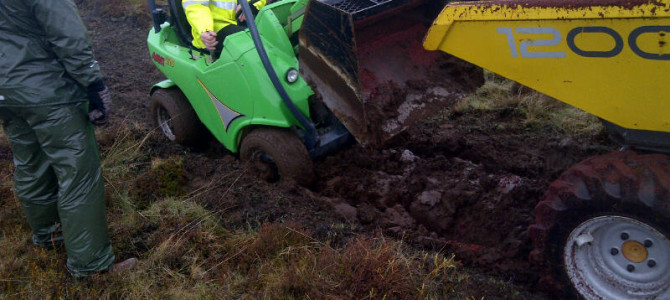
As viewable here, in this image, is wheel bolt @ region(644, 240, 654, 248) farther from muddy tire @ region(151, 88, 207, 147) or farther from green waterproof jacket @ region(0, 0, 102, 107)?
muddy tire @ region(151, 88, 207, 147)

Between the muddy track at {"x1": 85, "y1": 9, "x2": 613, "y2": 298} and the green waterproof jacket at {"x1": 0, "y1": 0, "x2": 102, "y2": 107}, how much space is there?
4.39 feet

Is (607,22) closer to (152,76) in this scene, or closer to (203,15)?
(203,15)

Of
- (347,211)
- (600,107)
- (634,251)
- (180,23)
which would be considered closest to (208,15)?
(180,23)

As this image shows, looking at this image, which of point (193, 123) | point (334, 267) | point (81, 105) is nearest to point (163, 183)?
point (193, 123)

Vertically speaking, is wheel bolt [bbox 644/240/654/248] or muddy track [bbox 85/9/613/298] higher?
wheel bolt [bbox 644/240/654/248]

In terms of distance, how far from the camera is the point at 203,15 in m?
4.22

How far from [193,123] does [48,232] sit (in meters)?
1.74

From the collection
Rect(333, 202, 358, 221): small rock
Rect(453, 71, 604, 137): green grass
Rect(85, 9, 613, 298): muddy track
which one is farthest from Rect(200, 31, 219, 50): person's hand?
Rect(453, 71, 604, 137): green grass

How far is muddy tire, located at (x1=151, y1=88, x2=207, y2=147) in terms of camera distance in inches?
198

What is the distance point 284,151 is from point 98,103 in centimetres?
133

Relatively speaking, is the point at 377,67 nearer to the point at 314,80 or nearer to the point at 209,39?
the point at 314,80

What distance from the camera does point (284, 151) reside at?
411 cm

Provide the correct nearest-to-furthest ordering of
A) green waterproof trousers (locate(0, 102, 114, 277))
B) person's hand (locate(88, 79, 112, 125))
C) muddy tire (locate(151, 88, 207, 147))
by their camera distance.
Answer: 1. green waterproof trousers (locate(0, 102, 114, 277))
2. person's hand (locate(88, 79, 112, 125))
3. muddy tire (locate(151, 88, 207, 147))

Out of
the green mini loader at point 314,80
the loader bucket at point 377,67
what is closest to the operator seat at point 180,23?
the green mini loader at point 314,80
